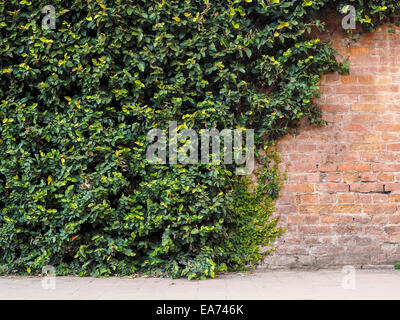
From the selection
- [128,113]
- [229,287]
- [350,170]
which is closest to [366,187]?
[350,170]

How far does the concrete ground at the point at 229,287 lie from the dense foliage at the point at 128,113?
0.97 ft

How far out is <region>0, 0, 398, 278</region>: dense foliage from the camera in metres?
4.68

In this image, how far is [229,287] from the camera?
411 cm

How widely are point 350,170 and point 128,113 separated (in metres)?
3.01

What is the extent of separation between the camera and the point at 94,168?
4.88 meters

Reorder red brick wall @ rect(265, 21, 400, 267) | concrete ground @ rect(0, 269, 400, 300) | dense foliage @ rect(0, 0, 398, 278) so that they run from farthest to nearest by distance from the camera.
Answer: red brick wall @ rect(265, 21, 400, 267), dense foliage @ rect(0, 0, 398, 278), concrete ground @ rect(0, 269, 400, 300)

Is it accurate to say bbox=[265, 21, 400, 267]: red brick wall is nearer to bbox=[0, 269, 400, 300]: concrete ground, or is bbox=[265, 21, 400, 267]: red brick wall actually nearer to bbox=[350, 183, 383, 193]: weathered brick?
bbox=[350, 183, 383, 193]: weathered brick

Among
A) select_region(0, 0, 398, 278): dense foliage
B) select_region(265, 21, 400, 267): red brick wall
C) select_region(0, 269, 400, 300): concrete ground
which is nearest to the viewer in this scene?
select_region(0, 269, 400, 300): concrete ground

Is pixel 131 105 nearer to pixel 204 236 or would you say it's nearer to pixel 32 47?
pixel 32 47

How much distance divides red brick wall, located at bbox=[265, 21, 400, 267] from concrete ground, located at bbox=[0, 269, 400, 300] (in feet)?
1.03

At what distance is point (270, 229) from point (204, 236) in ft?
3.17

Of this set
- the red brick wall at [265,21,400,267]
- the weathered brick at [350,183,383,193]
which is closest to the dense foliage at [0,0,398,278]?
the red brick wall at [265,21,400,267]

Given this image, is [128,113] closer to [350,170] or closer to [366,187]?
[350,170]

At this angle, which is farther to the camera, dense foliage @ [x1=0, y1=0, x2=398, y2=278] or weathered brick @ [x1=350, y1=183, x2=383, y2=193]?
weathered brick @ [x1=350, y1=183, x2=383, y2=193]
